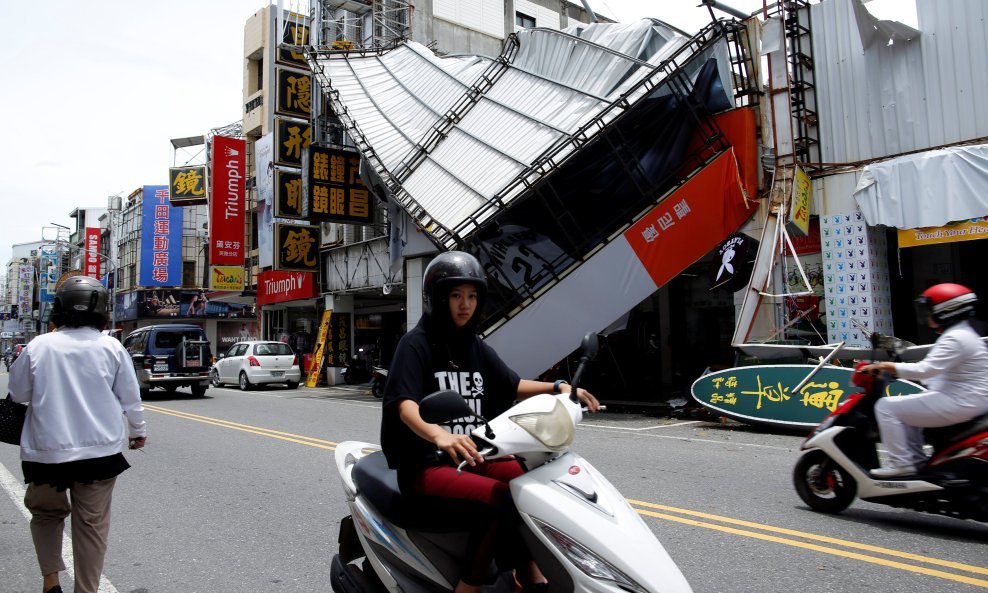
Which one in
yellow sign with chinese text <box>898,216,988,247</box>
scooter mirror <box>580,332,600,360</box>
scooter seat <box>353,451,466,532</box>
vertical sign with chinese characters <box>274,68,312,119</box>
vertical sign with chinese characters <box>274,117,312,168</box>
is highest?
vertical sign with chinese characters <box>274,68,312,119</box>

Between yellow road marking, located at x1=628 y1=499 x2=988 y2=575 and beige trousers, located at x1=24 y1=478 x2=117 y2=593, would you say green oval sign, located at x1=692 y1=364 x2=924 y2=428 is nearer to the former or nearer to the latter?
yellow road marking, located at x1=628 y1=499 x2=988 y2=575

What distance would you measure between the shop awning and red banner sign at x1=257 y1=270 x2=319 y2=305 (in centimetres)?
1977

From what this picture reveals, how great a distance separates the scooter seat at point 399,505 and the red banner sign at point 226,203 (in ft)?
96.2

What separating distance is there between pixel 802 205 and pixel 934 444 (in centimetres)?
964

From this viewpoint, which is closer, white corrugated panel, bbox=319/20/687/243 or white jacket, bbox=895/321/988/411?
white jacket, bbox=895/321/988/411

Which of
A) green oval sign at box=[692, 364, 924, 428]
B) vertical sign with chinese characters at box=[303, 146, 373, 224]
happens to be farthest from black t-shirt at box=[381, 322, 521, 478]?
vertical sign with chinese characters at box=[303, 146, 373, 224]

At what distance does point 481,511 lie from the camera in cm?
267

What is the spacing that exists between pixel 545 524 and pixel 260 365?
2222cm

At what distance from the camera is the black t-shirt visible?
292 centimetres

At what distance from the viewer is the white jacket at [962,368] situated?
188 inches

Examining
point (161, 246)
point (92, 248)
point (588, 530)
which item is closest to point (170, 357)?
point (588, 530)

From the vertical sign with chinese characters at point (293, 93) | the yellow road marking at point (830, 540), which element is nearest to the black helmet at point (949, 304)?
the yellow road marking at point (830, 540)

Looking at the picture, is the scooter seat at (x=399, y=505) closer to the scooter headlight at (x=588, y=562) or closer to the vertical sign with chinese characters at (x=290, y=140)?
the scooter headlight at (x=588, y=562)

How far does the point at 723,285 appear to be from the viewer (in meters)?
14.3
